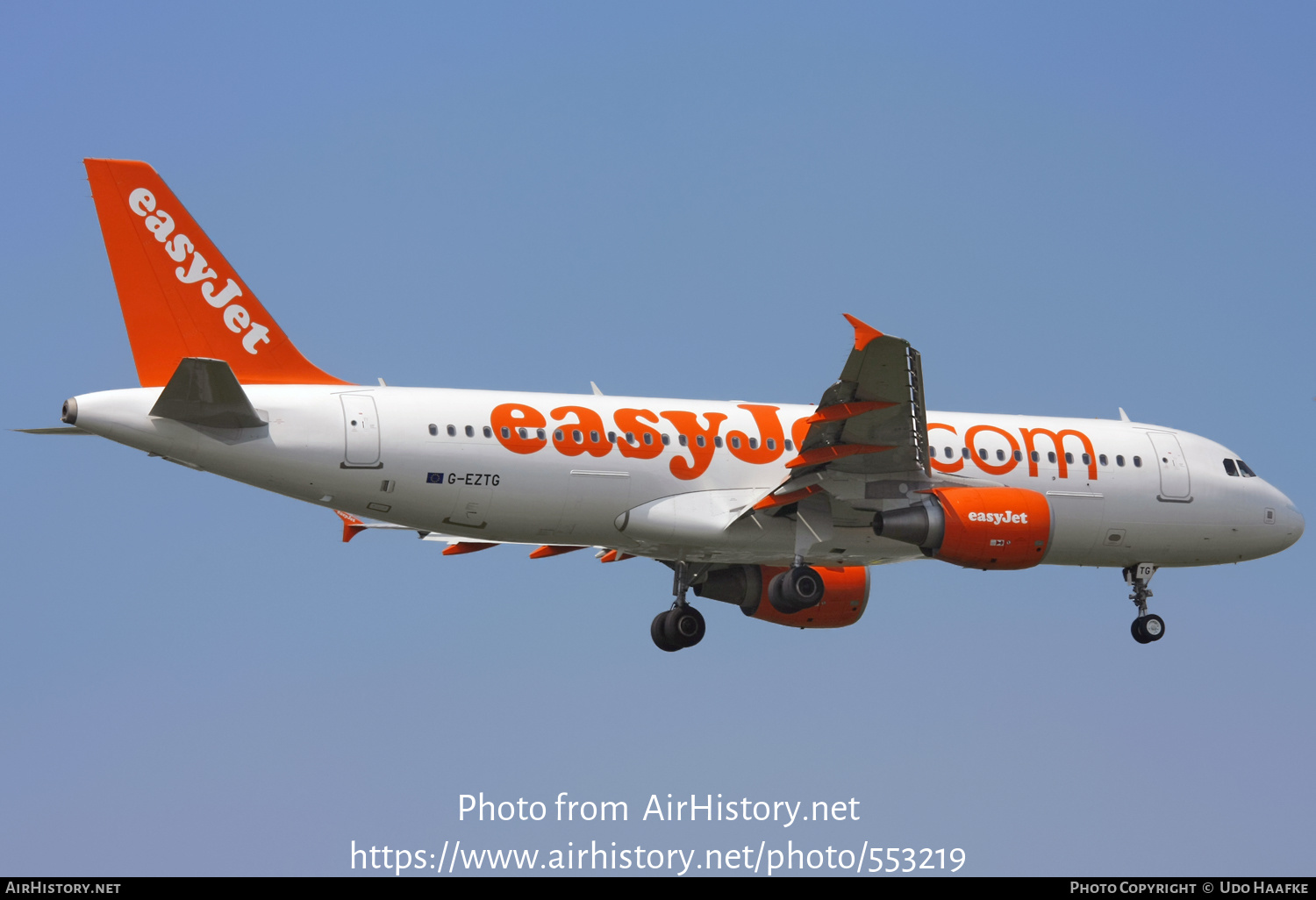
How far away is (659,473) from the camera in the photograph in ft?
81.7

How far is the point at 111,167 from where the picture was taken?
75.7 feet

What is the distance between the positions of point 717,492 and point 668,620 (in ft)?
12.6

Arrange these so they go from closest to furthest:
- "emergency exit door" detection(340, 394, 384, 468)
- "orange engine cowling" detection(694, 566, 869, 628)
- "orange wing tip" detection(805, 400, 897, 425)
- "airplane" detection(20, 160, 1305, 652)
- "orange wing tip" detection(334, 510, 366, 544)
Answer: "airplane" detection(20, 160, 1305, 652), "emergency exit door" detection(340, 394, 384, 468), "orange wing tip" detection(805, 400, 897, 425), "orange wing tip" detection(334, 510, 366, 544), "orange engine cowling" detection(694, 566, 869, 628)

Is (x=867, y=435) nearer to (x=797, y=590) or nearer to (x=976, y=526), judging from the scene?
(x=976, y=526)

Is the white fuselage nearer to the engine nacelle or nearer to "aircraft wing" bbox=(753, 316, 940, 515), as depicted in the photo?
"aircraft wing" bbox=(753, 316, 940, 515)

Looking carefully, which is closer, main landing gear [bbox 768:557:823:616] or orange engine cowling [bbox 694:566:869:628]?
main landing gear [bbox 768:557:823:616]

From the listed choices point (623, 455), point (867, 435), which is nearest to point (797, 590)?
point (867, 435)

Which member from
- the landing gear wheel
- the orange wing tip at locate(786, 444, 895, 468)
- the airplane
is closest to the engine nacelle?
the airplane

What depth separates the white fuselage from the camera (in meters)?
22.8

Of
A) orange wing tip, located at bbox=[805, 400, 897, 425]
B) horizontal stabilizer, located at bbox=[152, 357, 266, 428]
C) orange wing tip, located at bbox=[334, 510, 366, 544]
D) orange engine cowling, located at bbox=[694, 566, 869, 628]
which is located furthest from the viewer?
orange engine cowling, located at bbox=[694, 566, 869, 628]

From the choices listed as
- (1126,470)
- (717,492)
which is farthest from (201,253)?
(1126,470)

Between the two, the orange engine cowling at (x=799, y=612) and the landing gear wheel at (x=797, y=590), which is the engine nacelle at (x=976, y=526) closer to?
the landing gear wheel at (x=797, y=590)

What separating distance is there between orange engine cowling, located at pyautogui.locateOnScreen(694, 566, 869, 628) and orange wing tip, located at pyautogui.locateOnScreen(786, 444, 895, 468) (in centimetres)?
478

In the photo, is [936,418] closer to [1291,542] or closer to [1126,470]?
[1126,470]
